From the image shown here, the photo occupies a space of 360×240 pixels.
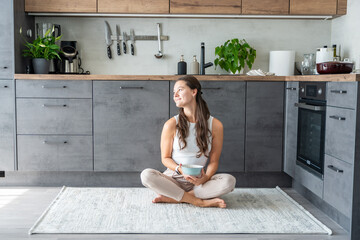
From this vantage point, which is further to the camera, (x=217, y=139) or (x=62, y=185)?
(x=62, y=185)

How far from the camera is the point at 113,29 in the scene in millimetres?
3848

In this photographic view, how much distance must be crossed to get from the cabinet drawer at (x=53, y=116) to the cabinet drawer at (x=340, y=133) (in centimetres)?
181

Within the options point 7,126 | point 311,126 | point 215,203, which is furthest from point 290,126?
point 7,126

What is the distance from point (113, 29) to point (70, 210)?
1868mm

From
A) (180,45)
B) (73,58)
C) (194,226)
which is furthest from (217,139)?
(73,58)

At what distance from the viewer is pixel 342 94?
235 cm

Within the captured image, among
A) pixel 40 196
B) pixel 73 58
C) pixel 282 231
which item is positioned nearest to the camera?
pixel 282 231

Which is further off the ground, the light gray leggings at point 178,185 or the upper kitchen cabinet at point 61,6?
the upper kitchen cabinet at point 61,6

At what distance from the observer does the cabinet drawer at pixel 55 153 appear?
3.28 m

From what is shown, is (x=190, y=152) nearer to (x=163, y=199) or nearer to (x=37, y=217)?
(x=163, y=199)

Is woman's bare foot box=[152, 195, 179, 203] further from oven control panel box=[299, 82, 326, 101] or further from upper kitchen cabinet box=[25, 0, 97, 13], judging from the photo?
upper kitchen cabinet box=[25, 0, 97, 13]

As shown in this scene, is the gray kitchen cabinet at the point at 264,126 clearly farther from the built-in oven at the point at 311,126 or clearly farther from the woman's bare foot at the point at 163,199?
the woman's bare foot at the point at 163,199

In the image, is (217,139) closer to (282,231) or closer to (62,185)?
(282,231)

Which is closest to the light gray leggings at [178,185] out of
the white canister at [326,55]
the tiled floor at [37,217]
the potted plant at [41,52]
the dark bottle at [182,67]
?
the tiled floor at [37,217]
